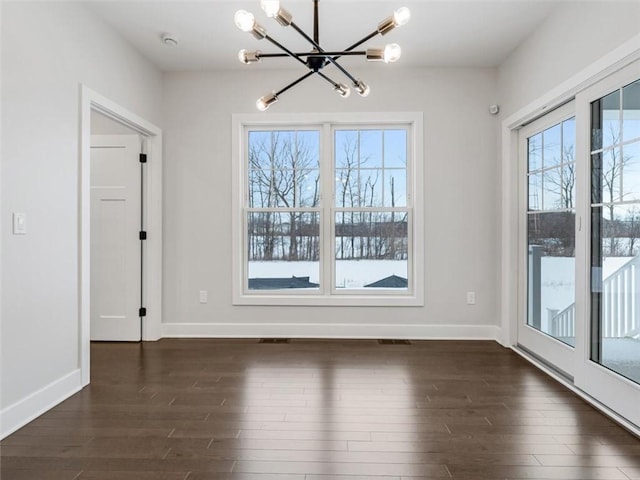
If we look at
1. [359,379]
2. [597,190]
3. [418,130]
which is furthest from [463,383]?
[418,130]

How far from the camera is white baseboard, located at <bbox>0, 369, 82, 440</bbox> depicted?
2340 mm

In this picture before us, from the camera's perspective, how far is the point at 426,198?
14.4 feet

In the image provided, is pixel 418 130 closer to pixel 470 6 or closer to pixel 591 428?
pixel 470 6

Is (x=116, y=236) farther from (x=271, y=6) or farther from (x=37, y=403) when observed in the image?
(x=271, y=6)

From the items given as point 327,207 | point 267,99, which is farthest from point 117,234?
point 267,99

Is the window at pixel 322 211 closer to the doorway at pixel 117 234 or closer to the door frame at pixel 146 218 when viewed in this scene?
the door frame at pixel 146 218

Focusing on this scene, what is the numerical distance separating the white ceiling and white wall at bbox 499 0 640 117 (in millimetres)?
134

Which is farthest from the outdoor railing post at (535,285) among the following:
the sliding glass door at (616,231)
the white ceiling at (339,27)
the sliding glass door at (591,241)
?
the white ceiling at (339,27)

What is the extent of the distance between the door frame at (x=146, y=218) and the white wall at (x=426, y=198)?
0.13 meters

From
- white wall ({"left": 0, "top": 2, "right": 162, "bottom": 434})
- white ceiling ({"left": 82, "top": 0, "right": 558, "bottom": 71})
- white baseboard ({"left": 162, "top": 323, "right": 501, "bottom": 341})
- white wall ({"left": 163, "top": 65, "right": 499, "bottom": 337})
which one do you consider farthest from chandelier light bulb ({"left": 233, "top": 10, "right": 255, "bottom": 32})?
white baseboard ({"left": 162, "top": 323, "right": 501, "bottom": 341})

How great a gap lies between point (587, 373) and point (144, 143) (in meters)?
4.34

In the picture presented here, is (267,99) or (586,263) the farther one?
(586,263)

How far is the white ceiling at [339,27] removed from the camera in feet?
10.5

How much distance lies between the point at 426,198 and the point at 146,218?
2.90m
